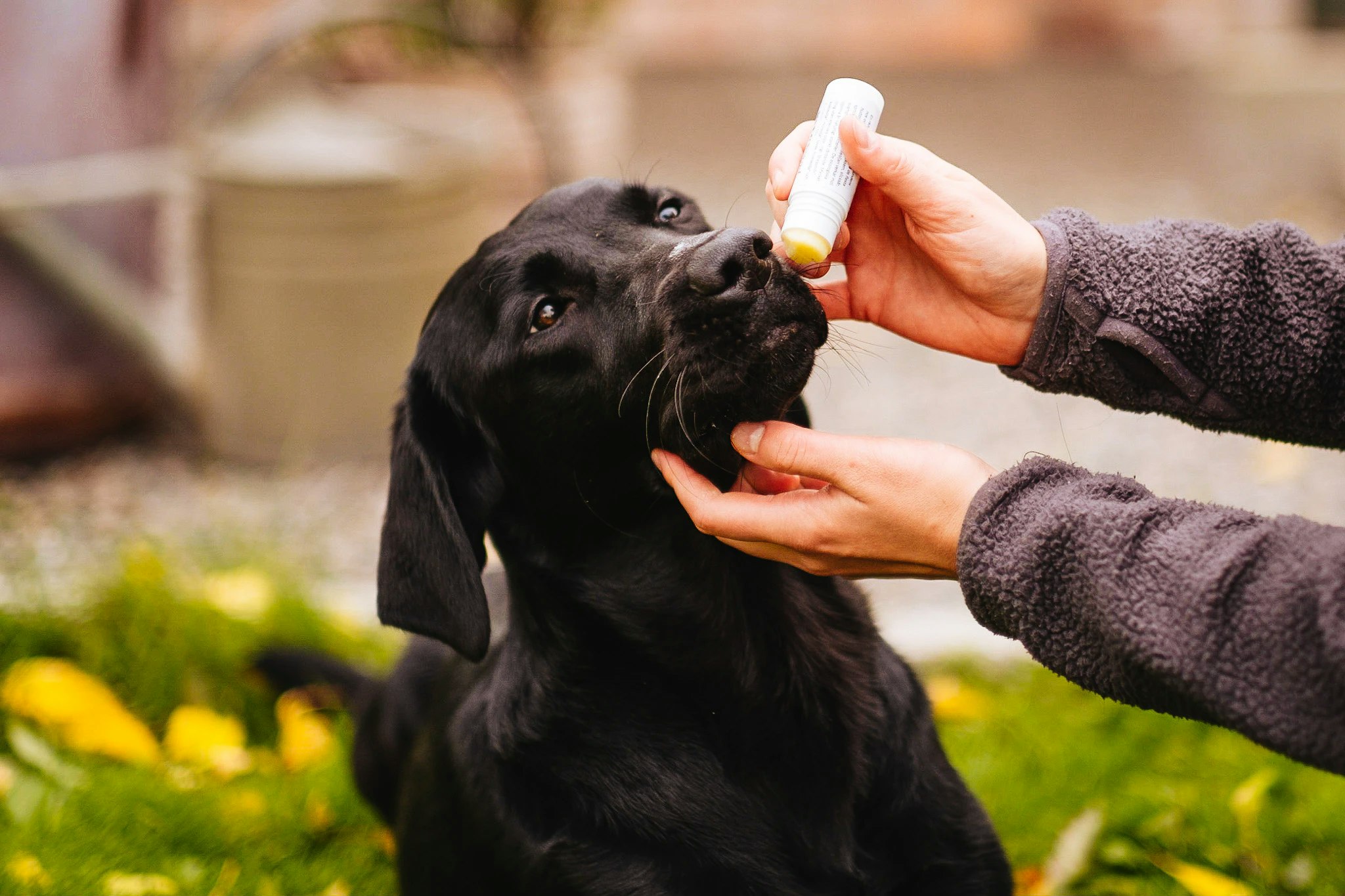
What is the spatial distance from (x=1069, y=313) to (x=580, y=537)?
0.98m

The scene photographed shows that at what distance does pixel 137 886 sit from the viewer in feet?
9.76

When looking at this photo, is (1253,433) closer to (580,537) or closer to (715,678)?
(715,678)

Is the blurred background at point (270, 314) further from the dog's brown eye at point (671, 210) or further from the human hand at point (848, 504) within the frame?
the human hand at point (848, 504)

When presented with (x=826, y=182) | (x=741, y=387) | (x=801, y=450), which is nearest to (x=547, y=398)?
(x=741, y=387)

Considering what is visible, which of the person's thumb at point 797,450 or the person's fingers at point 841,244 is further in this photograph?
the person's fingers at point 841,244

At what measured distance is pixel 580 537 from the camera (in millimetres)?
2508

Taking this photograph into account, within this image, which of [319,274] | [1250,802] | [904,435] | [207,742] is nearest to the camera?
[1250,802]

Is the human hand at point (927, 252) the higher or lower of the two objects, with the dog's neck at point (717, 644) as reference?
higher

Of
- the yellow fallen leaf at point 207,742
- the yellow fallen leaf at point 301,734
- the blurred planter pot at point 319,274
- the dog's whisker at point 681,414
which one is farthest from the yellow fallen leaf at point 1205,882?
the blurred planter pot at point 319,274

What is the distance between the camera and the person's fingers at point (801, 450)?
2088 mm

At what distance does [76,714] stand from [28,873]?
0.76 m

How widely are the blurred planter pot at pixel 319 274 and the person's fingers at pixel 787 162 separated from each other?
3289 mm

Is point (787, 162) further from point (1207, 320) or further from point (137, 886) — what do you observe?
point (137, 886)

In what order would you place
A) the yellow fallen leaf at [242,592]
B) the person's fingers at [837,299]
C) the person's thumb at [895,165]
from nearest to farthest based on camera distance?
the person's thumb at [895,165]
the person's fingers at [837,299]
the yellow fallen leaf at [242,592]
